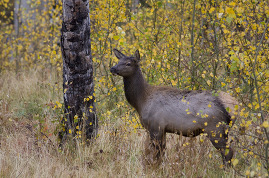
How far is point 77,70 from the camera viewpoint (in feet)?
18.8

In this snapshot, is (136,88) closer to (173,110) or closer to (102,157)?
(173,110)

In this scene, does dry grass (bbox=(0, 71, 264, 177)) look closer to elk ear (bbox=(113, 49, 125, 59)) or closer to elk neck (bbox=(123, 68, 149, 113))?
elk neck (bbox=(123, 68, 149, 113))

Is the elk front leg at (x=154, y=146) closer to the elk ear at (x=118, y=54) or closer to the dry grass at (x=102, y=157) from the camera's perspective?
the dry grass at (x=102, y=157)

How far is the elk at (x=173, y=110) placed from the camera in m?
5.05

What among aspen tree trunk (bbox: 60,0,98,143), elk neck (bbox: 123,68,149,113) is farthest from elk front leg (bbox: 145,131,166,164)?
aspen tree trunk (bbox: 60,0,98,143)

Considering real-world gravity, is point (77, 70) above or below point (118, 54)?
below

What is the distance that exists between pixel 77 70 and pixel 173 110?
1680 millimetres

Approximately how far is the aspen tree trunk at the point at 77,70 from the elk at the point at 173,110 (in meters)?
0.57

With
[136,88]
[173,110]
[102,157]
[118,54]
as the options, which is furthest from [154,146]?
[118,54]

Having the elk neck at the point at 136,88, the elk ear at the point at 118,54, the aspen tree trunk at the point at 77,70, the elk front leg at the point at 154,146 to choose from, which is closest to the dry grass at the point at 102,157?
the elk front leg at the point at 154,146

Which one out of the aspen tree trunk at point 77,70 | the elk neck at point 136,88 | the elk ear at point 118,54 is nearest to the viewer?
the aspen tree trunk at point 77,70

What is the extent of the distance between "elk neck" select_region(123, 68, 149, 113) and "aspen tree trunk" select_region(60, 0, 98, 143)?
0.63 meters

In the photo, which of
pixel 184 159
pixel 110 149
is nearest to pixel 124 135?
pixel 110 149

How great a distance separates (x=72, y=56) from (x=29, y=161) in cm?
175
